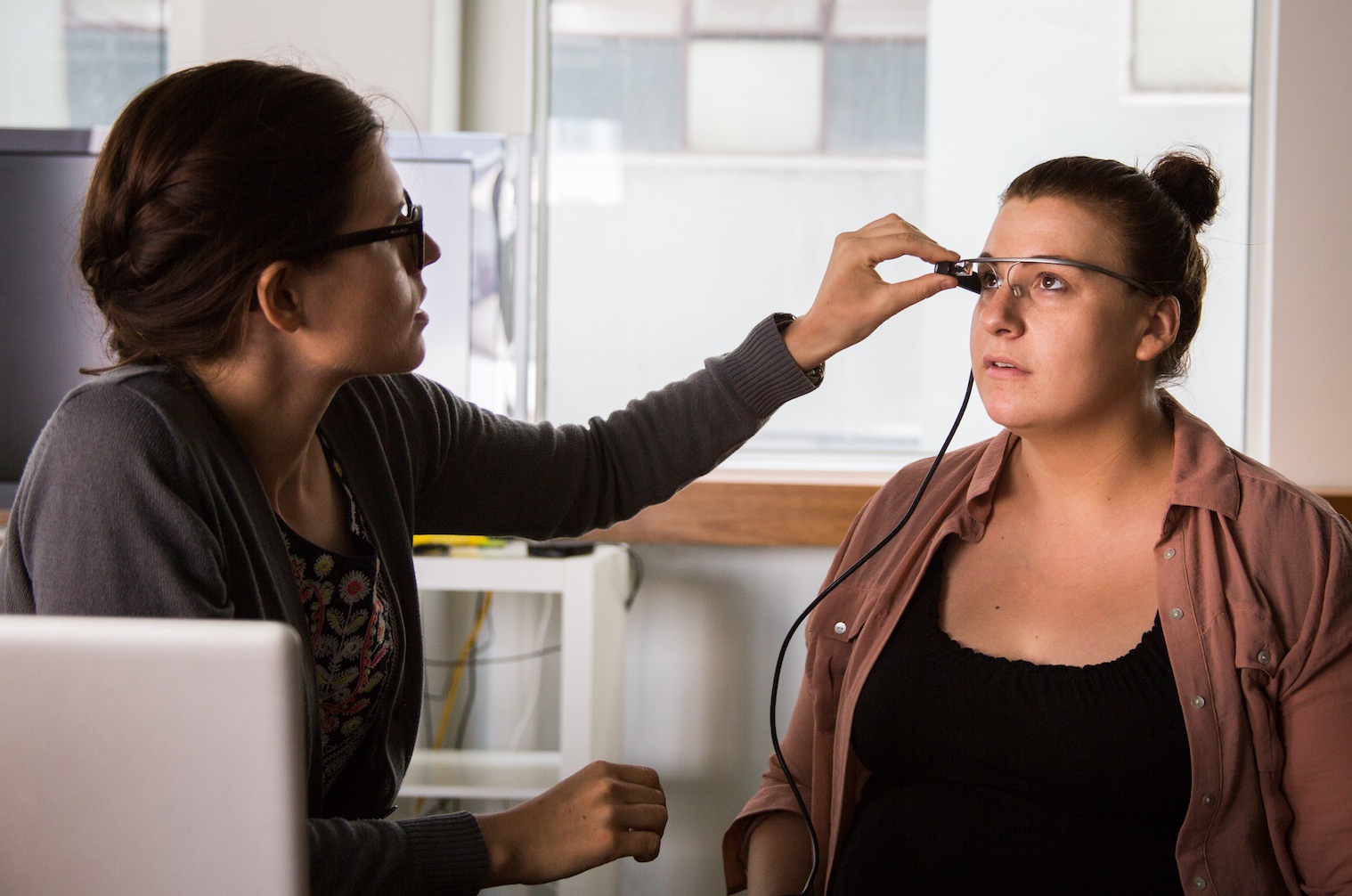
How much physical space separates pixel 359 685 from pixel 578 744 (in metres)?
1.01

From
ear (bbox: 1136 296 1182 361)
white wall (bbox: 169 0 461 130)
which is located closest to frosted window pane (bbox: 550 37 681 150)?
white wall (bbox: 169 0 461 130)

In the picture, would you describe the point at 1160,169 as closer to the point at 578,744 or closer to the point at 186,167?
the point at 186,167

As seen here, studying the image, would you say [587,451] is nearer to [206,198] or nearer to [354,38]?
[206,198]

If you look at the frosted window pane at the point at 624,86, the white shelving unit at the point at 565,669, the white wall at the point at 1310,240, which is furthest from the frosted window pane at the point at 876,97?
the white shelving unit at the point at 565,669

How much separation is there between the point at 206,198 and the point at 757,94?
1.95 metres

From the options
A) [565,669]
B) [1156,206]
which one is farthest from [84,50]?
[1156,206]

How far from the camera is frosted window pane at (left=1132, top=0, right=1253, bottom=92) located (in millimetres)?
2566

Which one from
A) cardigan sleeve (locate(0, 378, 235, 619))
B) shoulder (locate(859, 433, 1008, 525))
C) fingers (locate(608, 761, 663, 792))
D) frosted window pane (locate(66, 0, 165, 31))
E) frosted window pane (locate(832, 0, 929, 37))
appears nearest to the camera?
cardigan sleeve (locate(0, 378, 235, 619))

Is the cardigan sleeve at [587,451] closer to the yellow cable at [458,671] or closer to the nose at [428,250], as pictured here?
the nose at [428,250]

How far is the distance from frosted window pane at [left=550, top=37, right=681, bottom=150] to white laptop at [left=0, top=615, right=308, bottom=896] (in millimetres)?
2315

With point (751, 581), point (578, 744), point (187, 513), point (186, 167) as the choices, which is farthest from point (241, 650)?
point (751, 581)

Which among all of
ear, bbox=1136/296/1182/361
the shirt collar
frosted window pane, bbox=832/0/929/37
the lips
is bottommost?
the shirt collar

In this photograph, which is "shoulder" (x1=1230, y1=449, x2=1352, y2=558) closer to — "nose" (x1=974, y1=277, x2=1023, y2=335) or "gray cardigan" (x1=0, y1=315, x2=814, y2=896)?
"nose" (x1=974, y1=277, x2=1023, y2=335)

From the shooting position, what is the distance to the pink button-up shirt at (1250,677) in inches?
44.7
